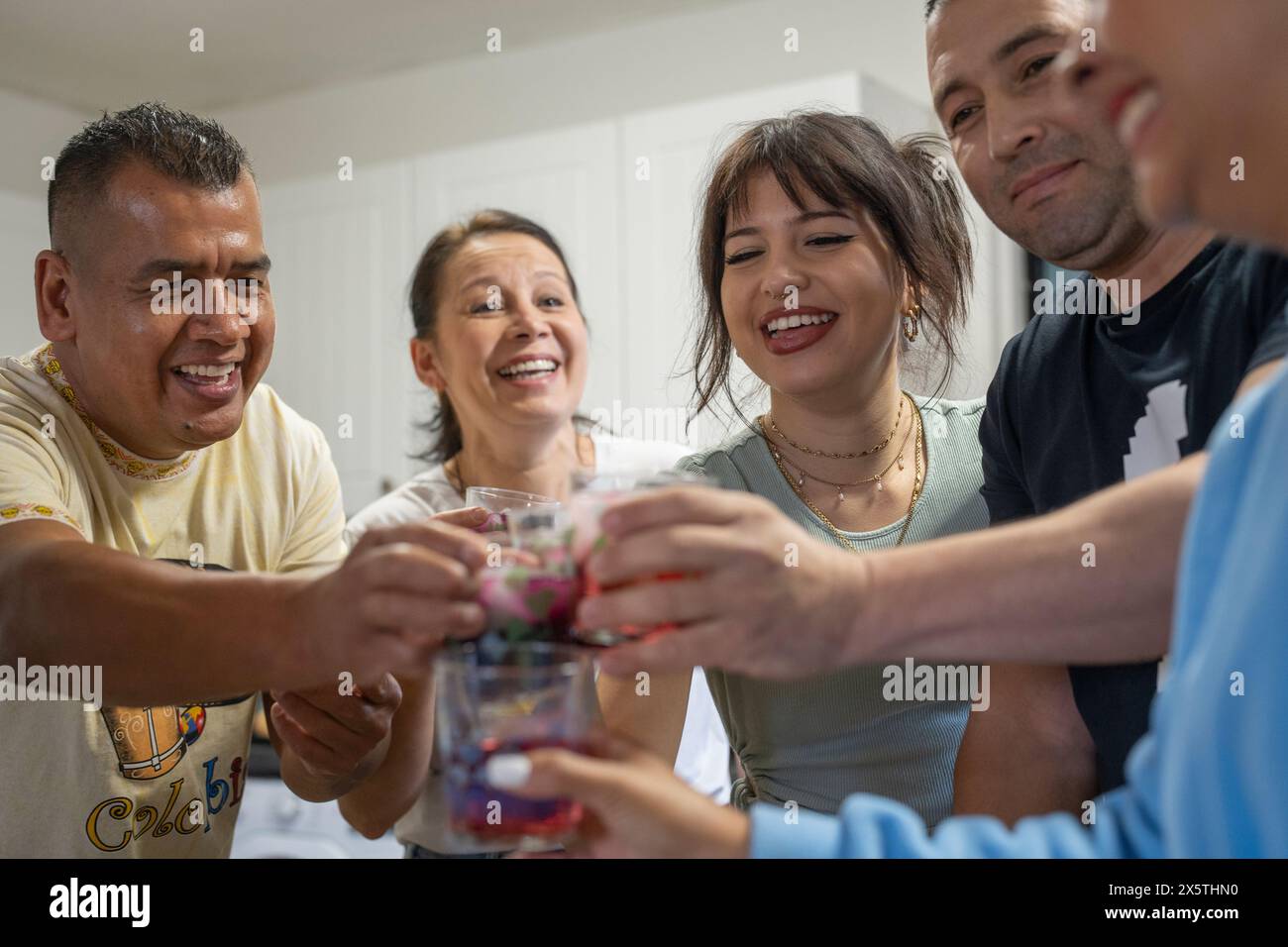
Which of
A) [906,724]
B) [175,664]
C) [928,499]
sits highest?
[928,499]

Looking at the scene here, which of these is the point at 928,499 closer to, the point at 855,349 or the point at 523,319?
the point at 855,349

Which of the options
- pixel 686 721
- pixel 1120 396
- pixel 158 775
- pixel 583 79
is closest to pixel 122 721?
pixel 158 775

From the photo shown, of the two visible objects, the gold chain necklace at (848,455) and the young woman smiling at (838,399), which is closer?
the young woman smiling at (838,399)

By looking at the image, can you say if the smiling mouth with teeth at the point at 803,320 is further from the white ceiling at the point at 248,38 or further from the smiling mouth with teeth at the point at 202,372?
the white ceiling at the point at 248,38

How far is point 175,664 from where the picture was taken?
0.93 meters

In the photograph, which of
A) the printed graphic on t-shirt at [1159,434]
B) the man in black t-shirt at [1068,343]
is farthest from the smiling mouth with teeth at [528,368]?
the printed graphic on t-shirt at [1159,434]

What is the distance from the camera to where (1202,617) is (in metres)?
0.65

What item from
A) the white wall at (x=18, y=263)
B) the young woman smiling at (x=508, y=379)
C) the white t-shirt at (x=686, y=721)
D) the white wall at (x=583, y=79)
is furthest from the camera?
the white wall at (x=18, y=263)

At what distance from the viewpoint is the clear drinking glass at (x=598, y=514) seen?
748 mm

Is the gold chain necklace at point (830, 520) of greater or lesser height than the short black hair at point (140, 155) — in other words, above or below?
below

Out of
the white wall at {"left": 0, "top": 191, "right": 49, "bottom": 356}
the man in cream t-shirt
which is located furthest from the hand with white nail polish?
the white wall at {"left": 0, "top": 191, "right": 49, "bottom": 356}

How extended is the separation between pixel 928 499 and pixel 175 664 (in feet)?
2.93

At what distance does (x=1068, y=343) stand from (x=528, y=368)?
107 centimetres
